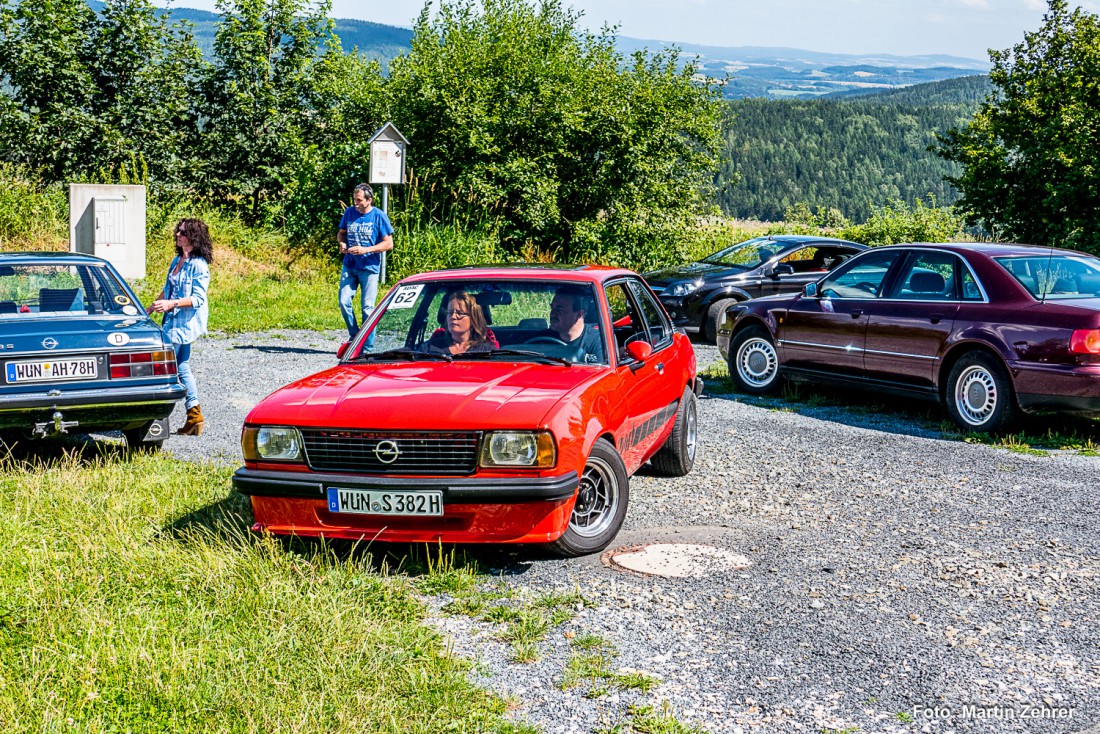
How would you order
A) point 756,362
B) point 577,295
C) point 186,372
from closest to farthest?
point 577,295 < point 186,372 < point 756,362

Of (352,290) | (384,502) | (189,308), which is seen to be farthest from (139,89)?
(384,502)

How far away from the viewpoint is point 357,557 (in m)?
5.61

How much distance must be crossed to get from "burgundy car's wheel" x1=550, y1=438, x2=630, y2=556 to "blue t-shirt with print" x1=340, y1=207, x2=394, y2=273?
7.27 m

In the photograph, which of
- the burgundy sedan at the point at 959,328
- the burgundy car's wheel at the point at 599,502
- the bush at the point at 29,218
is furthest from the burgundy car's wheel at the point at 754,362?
the bush at the point at 29,218

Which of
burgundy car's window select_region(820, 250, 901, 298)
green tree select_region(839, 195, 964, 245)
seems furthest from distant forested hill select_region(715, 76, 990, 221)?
burgundy car's window select_region(820, 250, 901, 298)

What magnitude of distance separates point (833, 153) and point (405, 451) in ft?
328

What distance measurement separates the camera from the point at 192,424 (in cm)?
855

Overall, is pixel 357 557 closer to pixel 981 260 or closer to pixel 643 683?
pixel 643 683

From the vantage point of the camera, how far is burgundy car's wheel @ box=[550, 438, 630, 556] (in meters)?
5.57

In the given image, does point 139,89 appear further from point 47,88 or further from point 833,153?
point 833,153

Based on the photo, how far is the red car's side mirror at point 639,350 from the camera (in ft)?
20.6

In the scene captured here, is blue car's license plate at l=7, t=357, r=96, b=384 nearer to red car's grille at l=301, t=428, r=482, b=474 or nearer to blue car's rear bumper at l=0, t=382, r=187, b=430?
blue car's rear bumper at l=0, t=382, r=187, b=430

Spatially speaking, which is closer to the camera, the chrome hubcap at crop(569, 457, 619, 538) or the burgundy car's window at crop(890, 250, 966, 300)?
the chrome hubcap at crop(569, 457, 619, 538)

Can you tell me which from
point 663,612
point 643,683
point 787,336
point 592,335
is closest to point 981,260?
point 787,336
